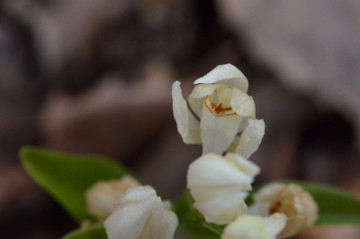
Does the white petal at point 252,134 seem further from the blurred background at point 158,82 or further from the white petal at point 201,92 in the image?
the blurred background at point 158,82

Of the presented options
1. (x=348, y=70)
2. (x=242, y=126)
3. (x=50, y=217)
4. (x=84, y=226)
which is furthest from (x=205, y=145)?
(x=348, y=70)

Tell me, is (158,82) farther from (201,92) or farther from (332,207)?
(201,92)

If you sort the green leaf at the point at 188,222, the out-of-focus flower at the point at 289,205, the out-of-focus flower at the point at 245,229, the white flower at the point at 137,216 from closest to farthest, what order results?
the out-of-focus flower at the point at 245,229 → the white flower at the point at 137,216 → the out-of-focus flower at the point at 289,205 → the green leaf at the point at 188,222

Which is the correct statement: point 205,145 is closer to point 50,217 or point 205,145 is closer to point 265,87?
point 50,217

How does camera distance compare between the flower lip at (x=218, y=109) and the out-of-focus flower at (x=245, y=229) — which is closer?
the out-of-focus flower at (x=245, y=229)

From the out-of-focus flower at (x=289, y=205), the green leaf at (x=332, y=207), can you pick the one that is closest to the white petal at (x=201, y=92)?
the out-of-focus flower at (x=289, y=205)

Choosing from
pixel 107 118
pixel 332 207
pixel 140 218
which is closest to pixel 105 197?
pixel 140 218
